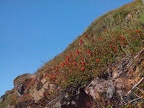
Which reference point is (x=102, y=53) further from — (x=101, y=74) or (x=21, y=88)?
(x=21, y=88)

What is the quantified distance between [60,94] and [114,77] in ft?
8.27

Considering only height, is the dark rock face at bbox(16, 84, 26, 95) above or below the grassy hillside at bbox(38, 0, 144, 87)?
above

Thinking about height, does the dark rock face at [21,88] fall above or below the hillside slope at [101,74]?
above

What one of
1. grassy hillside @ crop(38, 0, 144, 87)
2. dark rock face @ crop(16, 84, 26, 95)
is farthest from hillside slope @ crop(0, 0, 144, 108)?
dark rock face @ crop(16, 84, 26, 95)

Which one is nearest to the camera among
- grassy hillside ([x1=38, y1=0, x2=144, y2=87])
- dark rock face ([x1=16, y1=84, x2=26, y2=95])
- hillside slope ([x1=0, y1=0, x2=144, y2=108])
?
hillside slope ([x1=0, y1=0, x2=144, y2=108])

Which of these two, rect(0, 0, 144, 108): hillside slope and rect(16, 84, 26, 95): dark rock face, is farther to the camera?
rect(16, 84, 26, 95): dark rock face

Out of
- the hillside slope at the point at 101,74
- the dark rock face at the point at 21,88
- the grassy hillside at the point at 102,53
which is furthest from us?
the dark rock face at the point at 21,88

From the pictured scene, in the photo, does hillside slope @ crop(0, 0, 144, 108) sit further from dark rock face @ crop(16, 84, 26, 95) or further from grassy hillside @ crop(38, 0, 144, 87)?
dark rock face @ crop(16, 84, 26, 95)

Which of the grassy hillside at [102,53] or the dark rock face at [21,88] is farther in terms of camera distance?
the dark rock face at [21,88]

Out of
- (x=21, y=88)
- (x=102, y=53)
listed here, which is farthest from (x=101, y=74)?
(x=21, y=88)

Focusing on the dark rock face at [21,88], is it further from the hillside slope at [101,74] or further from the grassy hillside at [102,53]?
the grassy hillside at [102,53]

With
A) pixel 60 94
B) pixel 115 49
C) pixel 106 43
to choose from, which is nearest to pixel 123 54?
pixel 115 49

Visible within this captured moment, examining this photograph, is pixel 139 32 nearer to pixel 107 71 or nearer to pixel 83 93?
pixel 107 71

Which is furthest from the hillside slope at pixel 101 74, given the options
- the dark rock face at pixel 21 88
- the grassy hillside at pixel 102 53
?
the dark rock face at pixel 21 88
